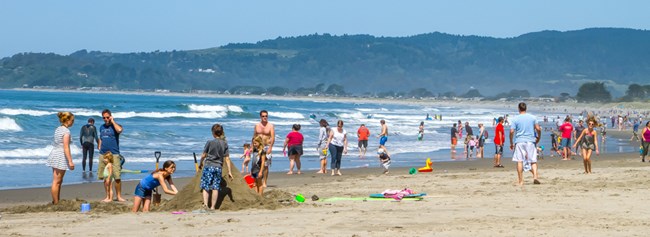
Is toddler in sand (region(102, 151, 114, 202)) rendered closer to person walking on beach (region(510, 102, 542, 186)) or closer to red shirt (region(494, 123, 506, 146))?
person walking on beach (region(510, 102, 542, 186))

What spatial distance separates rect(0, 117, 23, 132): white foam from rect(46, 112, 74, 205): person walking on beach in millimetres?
24690

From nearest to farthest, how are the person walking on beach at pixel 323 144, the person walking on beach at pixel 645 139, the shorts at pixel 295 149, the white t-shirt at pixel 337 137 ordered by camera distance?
the white t-shirt at pixel 337 137
the shorts at pixel 295 149
the person walking on beach at pixel 323 144
the person walking on beach at pixel 645 139

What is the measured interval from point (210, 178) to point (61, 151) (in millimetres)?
1838

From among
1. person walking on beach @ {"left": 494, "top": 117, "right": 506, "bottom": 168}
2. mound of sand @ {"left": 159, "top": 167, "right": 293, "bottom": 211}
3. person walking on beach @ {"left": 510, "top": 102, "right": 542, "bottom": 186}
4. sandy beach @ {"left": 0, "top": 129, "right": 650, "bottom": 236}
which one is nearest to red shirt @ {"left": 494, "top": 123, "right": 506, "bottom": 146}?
person walking on beach @ {"left": 494, "top": 117, "right": 506, "bottom": 168}

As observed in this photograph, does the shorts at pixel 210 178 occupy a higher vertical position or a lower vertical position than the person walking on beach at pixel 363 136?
higher

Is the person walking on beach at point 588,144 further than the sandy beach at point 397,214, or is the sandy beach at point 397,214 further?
the person walking on beach at point 588,144

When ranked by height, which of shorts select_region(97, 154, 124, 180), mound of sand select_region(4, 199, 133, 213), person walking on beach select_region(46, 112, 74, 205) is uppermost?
person walking on beach select_region(46, 112, 74, 205)

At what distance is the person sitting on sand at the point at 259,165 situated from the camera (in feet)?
41.6

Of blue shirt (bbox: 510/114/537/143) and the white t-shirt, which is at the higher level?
blue shirt (bbox: 510/114/537/143)

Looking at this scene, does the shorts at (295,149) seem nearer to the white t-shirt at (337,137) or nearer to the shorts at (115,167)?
the white t-shirt at (337,137)

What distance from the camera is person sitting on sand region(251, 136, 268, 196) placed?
12672 millimetres

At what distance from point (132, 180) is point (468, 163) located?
8807 mm

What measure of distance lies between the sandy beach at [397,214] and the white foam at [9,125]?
21419mm

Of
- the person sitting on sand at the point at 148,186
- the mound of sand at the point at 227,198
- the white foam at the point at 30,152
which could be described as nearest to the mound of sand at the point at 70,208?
the person sitting on sand at the point at 148,186
